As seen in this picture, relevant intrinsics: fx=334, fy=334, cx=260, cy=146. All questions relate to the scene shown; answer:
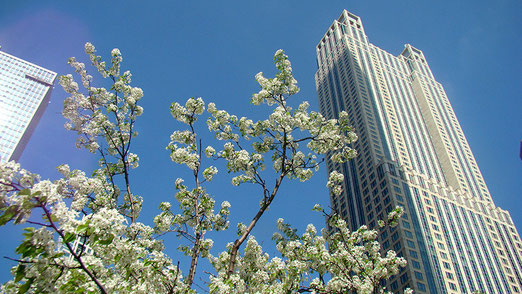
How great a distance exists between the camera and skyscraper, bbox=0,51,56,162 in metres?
167

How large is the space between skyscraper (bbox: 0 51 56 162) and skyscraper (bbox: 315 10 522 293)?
15240 cm

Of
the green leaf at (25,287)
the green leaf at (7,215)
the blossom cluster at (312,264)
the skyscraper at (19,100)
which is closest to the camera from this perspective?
the green leaf at (7,215)

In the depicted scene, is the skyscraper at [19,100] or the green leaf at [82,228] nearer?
the green leaf at [82,228]

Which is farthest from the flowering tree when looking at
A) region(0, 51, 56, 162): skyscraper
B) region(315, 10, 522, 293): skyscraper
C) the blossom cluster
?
region(0, 51, 56, 162): skyscraper

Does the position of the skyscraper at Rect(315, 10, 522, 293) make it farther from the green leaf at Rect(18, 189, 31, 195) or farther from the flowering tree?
the green leaf at Rect(18, 189, 31, 195)

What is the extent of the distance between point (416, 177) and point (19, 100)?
19701cm

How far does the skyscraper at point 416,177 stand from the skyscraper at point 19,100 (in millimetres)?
152396

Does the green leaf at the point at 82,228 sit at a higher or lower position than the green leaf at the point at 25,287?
Result: higher

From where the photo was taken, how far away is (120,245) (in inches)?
249

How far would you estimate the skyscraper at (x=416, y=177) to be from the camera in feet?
283

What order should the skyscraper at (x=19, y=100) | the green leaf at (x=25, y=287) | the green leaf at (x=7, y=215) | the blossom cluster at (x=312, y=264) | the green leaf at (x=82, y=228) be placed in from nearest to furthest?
the green leaf at (x=7, y=215), the green leaf at (x=25, y=287), the green leaf at (x=82, y=228), the blossom cluster at (x=312, y=264), the skyscraper at (x=19, y=100)

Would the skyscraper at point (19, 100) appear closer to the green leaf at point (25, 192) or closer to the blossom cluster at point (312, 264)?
the blossom cluster at point (312, 264)

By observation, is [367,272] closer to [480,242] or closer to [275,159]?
[275,159]

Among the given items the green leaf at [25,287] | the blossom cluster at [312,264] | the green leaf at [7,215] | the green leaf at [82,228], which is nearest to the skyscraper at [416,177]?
the blossom cluster at [312,264]
